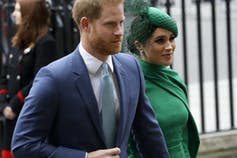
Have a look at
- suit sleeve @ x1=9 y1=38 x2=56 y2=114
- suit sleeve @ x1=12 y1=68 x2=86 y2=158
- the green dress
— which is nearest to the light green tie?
suit sleeve @ x1=12 y1=68 x2=86 y2=158

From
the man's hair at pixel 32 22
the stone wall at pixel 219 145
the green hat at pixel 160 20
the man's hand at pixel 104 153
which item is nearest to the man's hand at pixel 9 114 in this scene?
the man's hair at pixel 32 22

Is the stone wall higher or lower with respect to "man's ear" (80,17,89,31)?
lower

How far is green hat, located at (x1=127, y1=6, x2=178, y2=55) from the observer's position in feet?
11.6

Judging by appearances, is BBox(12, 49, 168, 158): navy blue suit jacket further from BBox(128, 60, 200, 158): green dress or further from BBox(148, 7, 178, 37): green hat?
BBox(148, 7, 178, 37): green hat

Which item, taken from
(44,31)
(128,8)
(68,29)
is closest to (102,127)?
(128,8)

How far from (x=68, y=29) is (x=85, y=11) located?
11.9 feet

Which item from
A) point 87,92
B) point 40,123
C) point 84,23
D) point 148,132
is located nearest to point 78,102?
point 87,92

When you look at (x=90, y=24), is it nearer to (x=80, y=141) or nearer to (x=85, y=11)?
(x=85, y=11)

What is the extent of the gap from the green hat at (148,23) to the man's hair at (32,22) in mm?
1854

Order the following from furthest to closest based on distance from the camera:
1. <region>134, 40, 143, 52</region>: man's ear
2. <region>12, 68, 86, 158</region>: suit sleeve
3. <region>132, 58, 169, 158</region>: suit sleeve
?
1. <region>134, 40, 143, 52</region>: man's ear
2. <region>132, 58, 169, 158</region>: suit sleeve
3. <region>12, 68, 86, 158</region>: suit sleeve

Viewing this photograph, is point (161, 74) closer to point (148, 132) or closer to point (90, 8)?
point (148, 132)

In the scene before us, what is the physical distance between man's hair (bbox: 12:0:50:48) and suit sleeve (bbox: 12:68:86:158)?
2573mm

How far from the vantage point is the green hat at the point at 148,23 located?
11.6 feet

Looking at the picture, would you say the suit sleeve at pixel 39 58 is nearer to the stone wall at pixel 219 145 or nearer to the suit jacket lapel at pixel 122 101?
the stone wall at pixel 219 145
